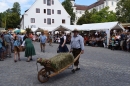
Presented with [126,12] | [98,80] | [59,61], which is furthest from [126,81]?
[126,12]

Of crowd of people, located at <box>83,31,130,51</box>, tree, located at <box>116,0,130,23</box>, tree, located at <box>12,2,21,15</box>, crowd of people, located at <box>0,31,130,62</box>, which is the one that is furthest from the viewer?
tree, located at <box>12,2,21,15</box>

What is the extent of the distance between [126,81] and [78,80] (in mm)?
1639

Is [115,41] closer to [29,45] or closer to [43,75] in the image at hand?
[29,45]

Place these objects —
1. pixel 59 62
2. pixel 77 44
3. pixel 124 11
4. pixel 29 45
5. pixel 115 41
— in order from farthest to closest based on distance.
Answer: pixel 124 11, pixel 115 41, pixel 29 45, pixel 77 44, pixel 59 62

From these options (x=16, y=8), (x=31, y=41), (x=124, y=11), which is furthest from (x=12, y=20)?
(x=31, y=41)

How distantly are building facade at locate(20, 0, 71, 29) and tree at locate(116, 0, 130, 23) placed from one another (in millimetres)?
15627

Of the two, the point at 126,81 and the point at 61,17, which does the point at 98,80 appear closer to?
the point at 126,81

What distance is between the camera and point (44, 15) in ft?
194

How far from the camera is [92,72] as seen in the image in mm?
8852

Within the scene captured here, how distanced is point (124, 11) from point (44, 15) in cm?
2138

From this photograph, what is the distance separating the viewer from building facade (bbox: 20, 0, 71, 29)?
5750 centimetres

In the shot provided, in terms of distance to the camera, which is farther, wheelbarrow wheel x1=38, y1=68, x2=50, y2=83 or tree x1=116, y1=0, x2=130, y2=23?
tree x1=116, y1=0, x2=130, y2=23

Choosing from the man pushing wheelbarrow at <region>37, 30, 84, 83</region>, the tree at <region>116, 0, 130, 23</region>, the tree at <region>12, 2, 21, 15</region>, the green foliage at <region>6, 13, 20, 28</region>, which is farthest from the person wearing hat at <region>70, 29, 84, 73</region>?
the tree at <region>12, 2, 21, 15</region>

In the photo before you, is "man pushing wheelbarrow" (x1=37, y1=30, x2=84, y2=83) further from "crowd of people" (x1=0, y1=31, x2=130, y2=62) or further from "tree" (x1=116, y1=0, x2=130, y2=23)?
"tree" (x1=116, y1=0, x2=130, y2=23)
